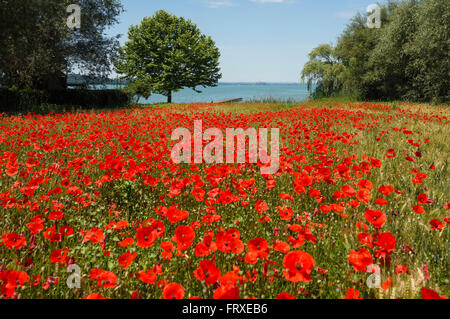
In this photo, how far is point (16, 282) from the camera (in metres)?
1.35

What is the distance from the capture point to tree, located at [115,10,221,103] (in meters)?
39.9

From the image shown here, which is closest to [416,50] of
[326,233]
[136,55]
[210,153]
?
[210,153]

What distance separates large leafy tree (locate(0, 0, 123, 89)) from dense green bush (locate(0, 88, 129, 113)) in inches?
29.6

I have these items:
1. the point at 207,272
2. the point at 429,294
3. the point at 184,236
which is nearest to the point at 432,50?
the point at 429,294

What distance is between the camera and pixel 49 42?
16.8 m

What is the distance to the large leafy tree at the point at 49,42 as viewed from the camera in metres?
13.3

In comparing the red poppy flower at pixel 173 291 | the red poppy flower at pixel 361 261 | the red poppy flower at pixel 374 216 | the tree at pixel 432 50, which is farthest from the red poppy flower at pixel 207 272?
the tree at pixel 432 50

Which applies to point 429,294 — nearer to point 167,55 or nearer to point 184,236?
point 184,236

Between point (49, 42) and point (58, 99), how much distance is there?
3.69m

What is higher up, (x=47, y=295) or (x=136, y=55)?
(x=136, y=55)

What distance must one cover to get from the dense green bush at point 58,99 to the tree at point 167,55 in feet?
61.7

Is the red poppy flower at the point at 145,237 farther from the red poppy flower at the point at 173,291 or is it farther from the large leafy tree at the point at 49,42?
the large leafy tree at the point at 49,42
